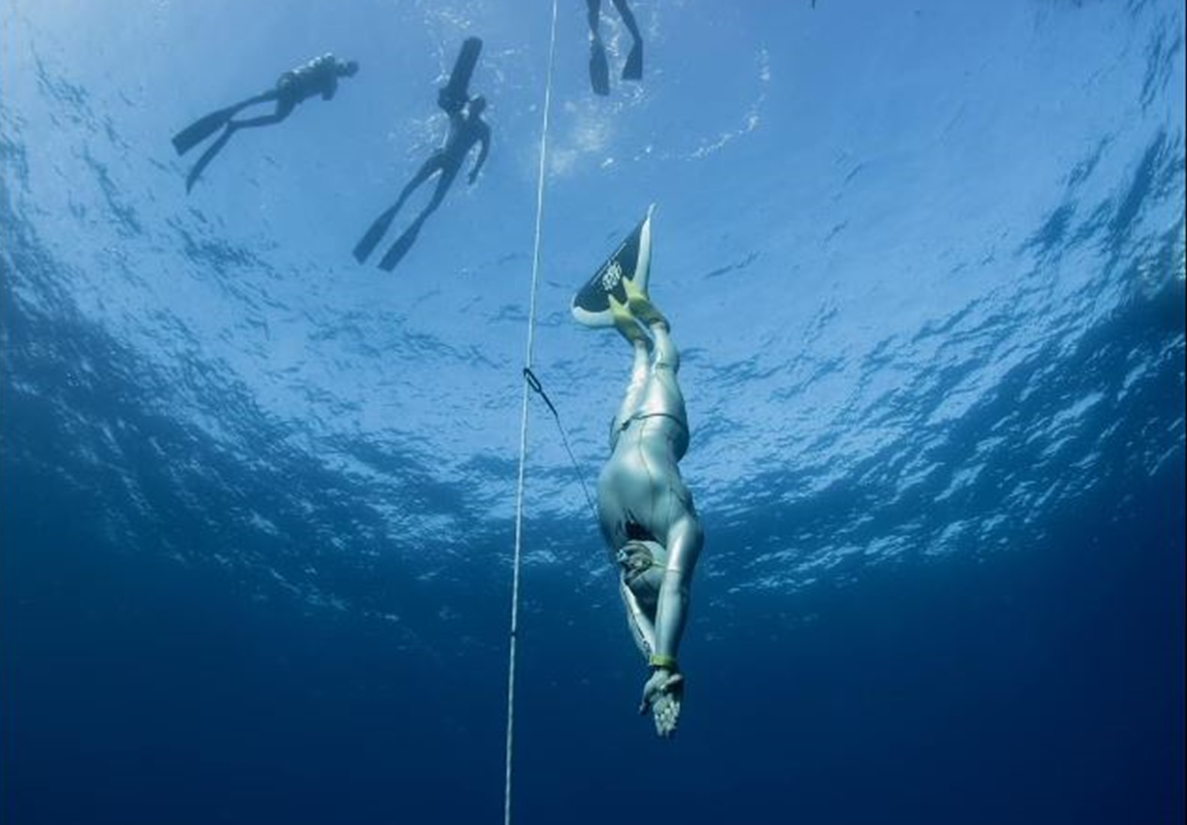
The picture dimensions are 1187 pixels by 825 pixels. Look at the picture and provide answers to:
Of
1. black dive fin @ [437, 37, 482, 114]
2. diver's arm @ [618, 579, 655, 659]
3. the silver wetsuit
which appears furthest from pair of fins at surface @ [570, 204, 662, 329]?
black dive fin @ [437, 37, 482, 114]

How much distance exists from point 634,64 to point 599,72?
54 cm

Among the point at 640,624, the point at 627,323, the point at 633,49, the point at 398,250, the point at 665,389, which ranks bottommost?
the point at 640,624

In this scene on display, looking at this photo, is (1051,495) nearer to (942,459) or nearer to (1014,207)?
(942,459)

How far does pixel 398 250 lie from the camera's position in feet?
44.1

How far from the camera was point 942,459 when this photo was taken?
2167cm

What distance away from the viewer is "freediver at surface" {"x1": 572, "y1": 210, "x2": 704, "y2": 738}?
4742 mm

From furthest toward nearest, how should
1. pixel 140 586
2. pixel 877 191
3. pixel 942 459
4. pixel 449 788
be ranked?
1. pixel 449 788
2. pixel 140 586
3. pixel 942 459
4. pixel 877 191

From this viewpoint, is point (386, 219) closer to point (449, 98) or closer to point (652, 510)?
point (449, 98)

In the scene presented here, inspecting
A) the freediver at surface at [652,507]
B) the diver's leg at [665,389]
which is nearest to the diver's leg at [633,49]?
the freediver at surface at [652,507]

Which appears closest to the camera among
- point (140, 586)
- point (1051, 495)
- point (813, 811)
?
point (1051, 495)

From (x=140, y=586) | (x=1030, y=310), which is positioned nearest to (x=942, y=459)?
(x=1030, y=310)

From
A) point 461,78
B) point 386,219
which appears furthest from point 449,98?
point 386,219

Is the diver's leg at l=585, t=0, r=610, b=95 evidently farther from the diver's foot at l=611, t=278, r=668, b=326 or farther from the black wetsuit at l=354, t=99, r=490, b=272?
the diver's foot at l=611, t=278, r=668, b=326

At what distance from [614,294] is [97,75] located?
1269 centimetres
